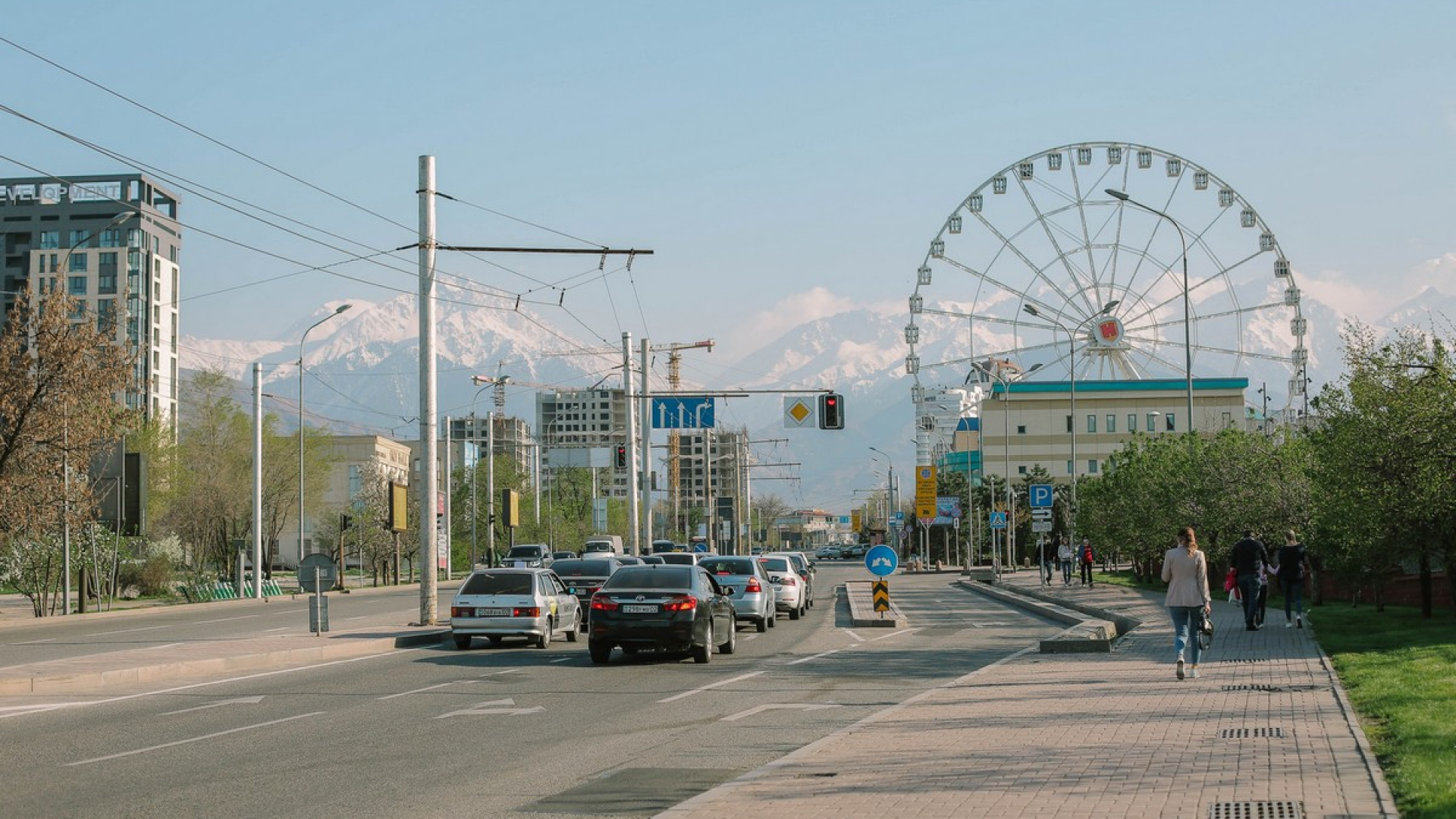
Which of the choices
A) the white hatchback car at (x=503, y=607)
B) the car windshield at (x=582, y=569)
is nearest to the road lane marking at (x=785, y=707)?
the white hatchback car at (x=503, y=607)

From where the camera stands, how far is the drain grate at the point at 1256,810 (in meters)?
9.10

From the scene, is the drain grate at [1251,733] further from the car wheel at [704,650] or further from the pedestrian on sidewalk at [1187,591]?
the car wheel at [704,650]

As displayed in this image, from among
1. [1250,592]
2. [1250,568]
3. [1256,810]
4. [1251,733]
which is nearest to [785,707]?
[1251,733]

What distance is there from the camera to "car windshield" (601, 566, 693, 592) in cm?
2423

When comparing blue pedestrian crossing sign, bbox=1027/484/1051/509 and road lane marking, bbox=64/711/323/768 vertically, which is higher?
blue pedestrian crossing sign, bbox=1027/484/1051/509

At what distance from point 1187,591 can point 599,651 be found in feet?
30.5

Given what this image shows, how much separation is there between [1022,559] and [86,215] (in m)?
90.3

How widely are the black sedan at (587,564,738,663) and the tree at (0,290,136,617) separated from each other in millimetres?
23203

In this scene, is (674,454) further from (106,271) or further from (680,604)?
(680,604)

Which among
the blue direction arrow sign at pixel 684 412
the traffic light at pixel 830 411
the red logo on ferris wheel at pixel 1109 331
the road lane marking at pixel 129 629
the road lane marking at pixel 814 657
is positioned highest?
the red logo on ferris wheel at pixel 1109 331

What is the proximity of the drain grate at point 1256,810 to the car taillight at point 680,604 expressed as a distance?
14.6 meters

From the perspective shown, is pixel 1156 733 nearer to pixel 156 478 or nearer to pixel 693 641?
pixel 693 641

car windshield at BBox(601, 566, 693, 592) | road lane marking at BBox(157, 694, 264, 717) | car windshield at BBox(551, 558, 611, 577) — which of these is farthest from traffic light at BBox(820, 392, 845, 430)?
road lane marking at BBox(157, 694, 264, 717)

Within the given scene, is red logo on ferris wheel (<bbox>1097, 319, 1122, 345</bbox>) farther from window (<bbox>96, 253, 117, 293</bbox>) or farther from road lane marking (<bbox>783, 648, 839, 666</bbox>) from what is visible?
window (<bbox>96, 253, 117, 293</bbox>)
